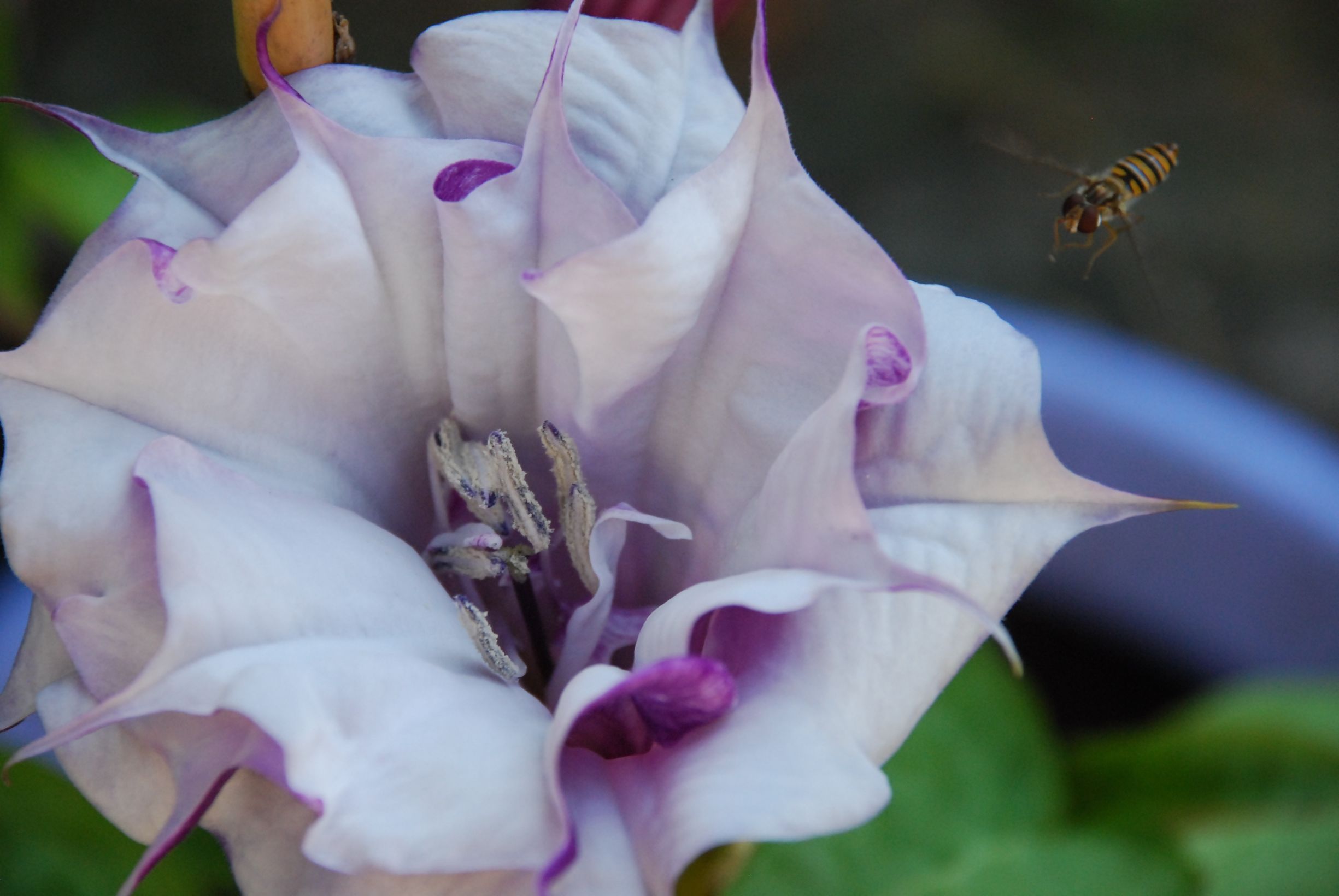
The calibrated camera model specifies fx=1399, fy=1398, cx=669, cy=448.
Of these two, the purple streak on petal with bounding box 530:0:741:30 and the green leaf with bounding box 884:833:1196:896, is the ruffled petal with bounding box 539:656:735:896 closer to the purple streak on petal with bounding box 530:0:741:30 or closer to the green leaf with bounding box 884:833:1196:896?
the purple streak on petal with bounding box 530:0:741:30

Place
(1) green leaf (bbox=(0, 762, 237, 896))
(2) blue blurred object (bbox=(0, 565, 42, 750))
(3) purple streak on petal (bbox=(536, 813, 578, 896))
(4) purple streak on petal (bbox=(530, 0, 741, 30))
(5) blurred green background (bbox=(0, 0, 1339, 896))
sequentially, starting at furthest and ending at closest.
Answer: (5) blurred green background (bbox=(0, 0, 1339, 896)) < (2) blue blurred object (bbox=(0, 565, 42, 750)) < (1) green leaf (bbox=(0, 762, 237, 896)) < (4) purple streak on petal (bbox=(530, 0, 741, 30)) < (3) purple streak on petal (bbox=(536, 813, 578, 896))

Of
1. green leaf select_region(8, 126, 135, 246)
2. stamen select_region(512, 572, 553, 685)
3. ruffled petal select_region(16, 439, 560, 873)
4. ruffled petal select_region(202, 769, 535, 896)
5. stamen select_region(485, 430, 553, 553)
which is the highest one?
ruffled petal select_region(16, 439, 560, 873)

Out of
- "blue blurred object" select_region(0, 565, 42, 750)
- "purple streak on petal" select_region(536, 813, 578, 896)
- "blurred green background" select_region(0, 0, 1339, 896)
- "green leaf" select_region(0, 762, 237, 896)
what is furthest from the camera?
"blurred green background" select_region(0, 0, 1339, 896)

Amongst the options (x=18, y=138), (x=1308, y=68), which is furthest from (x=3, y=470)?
(x=1308, y=68)

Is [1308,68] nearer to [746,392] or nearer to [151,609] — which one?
[746,392]

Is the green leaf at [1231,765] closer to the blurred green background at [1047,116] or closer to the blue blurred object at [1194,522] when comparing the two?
the blue blurred object at [1194,522]

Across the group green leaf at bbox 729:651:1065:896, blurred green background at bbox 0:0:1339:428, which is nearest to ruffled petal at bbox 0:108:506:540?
green leaf at bbox 729:651:1065:896
